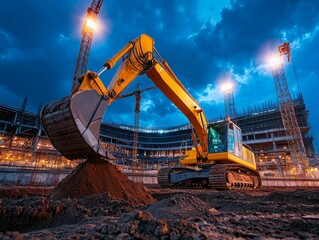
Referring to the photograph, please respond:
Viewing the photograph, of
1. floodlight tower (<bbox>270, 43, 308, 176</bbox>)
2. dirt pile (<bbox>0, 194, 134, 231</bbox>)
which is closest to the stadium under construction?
floodlight tower (<bbox>270, 43, 308, 176</bbox>)

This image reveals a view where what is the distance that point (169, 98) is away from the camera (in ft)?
32.9

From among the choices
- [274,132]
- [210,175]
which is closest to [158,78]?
[210,175]

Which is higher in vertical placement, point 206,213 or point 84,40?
point 84,40

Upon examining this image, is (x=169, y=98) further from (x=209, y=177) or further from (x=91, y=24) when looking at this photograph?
(x=91, y=24)

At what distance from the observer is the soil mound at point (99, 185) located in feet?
17.9

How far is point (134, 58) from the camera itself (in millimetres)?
7633

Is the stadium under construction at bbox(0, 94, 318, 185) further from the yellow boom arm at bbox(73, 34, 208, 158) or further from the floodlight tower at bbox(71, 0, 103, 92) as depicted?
the yellow boom arm at bbox(73, 34, 208, 158)

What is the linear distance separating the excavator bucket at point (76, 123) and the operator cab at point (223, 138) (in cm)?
645

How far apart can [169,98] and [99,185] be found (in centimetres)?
582

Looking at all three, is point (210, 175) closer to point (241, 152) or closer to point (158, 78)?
point (241, 152)

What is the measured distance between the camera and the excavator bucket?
5.20 meters

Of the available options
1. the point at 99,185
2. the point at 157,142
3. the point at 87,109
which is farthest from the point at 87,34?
the point at 157,142

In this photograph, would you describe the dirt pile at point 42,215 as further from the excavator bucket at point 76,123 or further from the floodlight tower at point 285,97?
the floodlight tower at point 285,97

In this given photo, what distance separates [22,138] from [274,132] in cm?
5922
